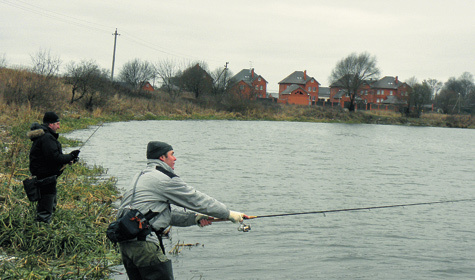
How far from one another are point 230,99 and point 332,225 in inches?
2087

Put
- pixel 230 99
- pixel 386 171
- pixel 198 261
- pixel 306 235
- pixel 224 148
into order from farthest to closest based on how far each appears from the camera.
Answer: pixel 230 99 → pixel 224 148 → pixel 386 171 → pixel 306 235 → pixel 198 261

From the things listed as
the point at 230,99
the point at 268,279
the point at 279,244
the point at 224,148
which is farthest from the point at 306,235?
the point at 230,99

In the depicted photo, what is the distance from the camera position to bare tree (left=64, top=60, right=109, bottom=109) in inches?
1560

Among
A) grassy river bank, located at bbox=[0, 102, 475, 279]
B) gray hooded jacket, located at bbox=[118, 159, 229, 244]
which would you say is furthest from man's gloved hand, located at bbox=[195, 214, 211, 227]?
grassy river bank, located at bbox=[0, 102, 475, 279]

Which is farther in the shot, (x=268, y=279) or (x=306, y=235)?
(x=306, y=235)

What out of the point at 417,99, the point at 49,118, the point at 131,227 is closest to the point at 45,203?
the point at 49,118

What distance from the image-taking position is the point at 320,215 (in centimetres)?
1229

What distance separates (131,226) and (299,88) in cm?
10692

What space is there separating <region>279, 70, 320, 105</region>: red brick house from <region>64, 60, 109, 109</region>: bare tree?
7170 cm

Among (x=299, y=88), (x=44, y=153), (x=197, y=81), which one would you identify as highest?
(x=299, y=88)

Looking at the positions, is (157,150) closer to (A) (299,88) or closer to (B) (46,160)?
(B) (46,160)

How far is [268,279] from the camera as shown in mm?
7270

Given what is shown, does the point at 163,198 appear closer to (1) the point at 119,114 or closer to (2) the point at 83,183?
(2) the point at 83,183

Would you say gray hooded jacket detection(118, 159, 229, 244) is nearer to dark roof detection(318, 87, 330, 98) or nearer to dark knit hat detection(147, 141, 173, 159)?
dark knit hat detection(147, 141, 173, 159)
